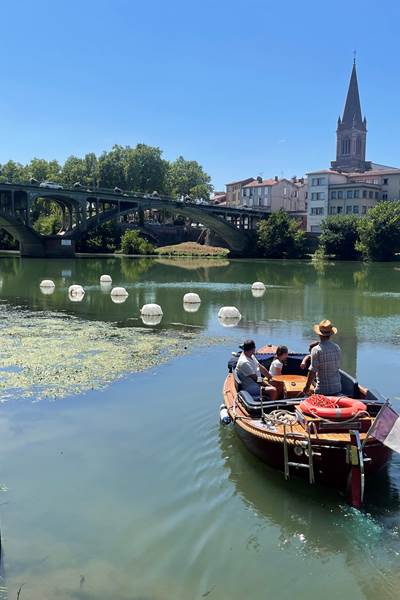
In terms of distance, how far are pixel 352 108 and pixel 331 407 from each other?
16888cm

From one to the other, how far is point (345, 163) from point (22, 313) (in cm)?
14848

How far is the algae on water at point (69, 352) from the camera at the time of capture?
13.9m

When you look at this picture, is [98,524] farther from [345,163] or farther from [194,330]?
[345,163]

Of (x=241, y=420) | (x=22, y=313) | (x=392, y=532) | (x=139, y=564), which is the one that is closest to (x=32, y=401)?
(x=241, y=420)

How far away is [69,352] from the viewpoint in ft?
58.0

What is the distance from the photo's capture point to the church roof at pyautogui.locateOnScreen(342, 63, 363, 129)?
161 meters

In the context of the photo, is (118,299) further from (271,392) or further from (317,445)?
(317,445)

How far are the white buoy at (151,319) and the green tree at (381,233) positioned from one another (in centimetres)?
6614

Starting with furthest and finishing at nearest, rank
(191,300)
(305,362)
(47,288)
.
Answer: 1. (47,288)
2. (191,300)
3. (305,362)

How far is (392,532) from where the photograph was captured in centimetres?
A: 736

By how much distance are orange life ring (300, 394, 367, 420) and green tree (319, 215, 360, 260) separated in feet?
281

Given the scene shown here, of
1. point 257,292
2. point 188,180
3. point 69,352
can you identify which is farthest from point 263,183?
point 69,352

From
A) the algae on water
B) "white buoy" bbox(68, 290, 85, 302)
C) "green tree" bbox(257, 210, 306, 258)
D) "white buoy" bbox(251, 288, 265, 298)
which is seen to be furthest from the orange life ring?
A: "green tree" bbox(257, 210, 306, 258)

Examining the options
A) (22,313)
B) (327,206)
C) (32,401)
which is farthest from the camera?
(327,206)
